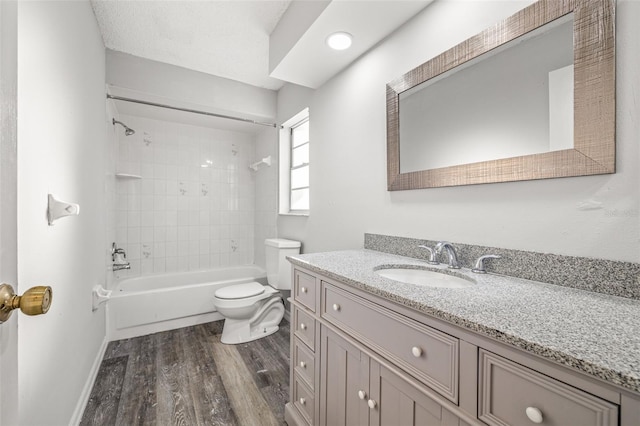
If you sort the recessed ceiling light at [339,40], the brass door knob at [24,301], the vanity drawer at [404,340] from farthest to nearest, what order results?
the recessed ceiling light at [339,40] < the vanity drawer at [404,340] < the brass door knob at [24,301]

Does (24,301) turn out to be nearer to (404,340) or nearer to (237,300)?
(404,340)

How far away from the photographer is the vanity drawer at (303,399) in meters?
1.31

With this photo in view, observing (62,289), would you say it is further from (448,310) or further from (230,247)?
(230,247)

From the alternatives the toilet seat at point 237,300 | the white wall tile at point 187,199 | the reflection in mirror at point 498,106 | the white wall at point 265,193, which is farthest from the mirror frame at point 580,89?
the white wall tile at point 187,199

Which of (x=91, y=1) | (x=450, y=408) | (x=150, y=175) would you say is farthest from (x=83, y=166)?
(x=450, y=408)

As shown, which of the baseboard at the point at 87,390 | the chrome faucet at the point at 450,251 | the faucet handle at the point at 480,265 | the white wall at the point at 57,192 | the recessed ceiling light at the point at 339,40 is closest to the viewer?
the white wall at the point at 57,192

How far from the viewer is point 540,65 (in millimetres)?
983

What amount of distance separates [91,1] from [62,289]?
1811 mm

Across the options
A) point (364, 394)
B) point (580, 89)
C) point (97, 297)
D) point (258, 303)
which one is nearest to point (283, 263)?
point (258, 303)

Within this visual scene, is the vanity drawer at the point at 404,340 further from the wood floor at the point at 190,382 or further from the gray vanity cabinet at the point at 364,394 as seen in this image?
the wood floor at the point at 190,382

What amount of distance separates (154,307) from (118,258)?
0.81 metres

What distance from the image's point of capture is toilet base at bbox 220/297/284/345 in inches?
92.7

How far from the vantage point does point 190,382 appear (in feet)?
5.90

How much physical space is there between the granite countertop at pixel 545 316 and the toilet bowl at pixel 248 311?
1.53 metres
